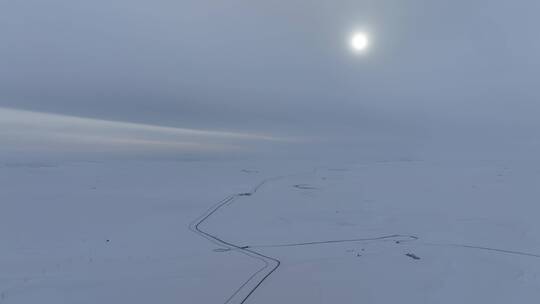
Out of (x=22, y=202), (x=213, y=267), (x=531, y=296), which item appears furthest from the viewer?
(x=22, y=202)

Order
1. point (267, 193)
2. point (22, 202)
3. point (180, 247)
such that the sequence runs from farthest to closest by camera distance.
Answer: point (267, 193) < point (22, 202) < point (180, 247)

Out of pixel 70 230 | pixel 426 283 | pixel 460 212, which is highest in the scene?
pixel 460 212

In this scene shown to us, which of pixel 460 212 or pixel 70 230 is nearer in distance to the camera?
pixel 70 230

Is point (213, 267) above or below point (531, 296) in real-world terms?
below

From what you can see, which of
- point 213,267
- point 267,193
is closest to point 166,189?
point 267,193

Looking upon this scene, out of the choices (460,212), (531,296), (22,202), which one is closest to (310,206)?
(460,212)

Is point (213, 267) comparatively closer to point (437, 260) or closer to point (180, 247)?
point (180, 247)
